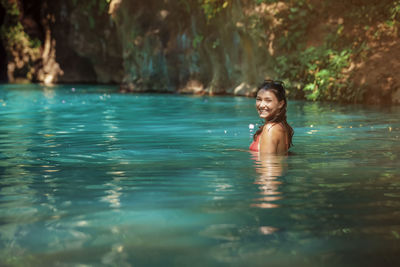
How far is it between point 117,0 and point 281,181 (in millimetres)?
23700

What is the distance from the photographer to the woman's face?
713cm

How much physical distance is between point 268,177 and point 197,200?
1.24 m

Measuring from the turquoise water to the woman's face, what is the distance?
53 cm

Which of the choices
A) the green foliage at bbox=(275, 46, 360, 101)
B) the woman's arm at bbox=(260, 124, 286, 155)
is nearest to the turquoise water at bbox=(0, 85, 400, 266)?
the woman's arm at bbox=(260, 124, 286, 155)

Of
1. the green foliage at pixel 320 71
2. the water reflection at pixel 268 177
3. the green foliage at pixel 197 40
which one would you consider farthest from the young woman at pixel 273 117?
the green foliage at pixel 197 40

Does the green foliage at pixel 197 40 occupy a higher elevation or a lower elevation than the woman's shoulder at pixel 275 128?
higher

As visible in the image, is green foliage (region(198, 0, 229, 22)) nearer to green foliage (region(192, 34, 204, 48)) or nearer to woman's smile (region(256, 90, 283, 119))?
green foliage (region(192, 34, 204, 48))

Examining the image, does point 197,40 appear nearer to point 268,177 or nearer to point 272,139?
point 272,139

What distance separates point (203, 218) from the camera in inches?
177

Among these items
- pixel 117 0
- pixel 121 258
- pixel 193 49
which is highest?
pixel 117 0

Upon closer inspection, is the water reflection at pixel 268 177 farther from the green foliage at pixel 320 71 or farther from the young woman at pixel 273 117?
the green foliage at pixel 320 71

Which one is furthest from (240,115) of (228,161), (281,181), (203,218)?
(203,218)

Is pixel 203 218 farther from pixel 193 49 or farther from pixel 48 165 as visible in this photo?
pixel 193 49

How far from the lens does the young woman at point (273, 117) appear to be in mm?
7145
